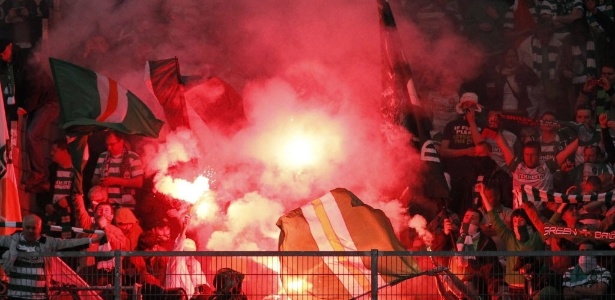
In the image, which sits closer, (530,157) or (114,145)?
(530,157)

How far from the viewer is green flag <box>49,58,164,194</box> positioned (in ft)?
51.8

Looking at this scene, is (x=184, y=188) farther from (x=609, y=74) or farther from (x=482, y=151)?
(x=609, y=74)

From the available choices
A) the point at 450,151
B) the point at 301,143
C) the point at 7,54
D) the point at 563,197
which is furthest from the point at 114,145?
the point at 563,197

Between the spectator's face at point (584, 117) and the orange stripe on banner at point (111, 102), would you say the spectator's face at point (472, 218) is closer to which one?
the spectator's face at point (584, 117)

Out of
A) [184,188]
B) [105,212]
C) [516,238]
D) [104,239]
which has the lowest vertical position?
[104,239]

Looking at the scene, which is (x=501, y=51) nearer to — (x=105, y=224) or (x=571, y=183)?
(x=571, y=183)

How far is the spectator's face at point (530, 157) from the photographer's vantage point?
16.1 meters

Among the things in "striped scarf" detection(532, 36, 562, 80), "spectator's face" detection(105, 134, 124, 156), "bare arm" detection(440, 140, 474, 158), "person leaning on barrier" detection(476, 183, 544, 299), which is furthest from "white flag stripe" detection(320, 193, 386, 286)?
"striped scarf" detection(532, 36, 562, 80)

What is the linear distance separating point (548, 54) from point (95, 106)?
531cm

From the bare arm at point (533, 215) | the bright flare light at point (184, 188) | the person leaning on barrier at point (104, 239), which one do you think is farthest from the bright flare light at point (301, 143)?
the bare arm at point (533, 215)

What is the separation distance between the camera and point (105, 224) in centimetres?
1549

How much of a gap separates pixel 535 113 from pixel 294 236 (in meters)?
4.08

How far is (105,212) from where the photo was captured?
15617 mm

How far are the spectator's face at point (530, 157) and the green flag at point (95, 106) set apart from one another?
413 centimetres
